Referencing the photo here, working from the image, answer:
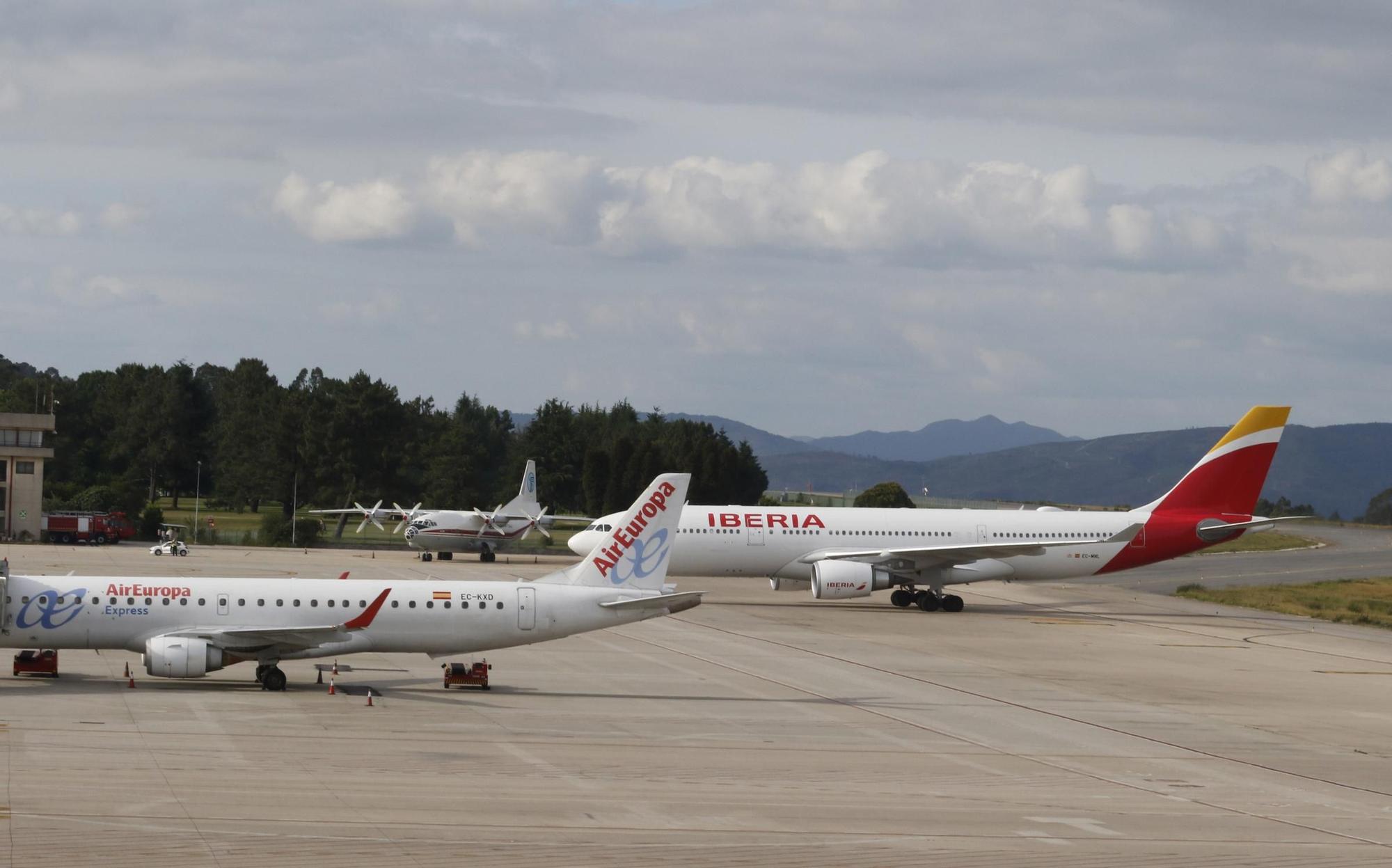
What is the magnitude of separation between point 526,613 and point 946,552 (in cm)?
2896

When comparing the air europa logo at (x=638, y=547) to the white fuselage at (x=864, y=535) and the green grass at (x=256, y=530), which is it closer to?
the white fuselage at (x=864, y=535)

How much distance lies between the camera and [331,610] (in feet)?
111

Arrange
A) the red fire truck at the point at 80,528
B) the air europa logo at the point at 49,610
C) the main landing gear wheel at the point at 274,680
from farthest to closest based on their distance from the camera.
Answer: the red fire truck at the point at 80,528 → the main landing gear wheel at the point at 274,680 → the air europa logo at the point at 49,610

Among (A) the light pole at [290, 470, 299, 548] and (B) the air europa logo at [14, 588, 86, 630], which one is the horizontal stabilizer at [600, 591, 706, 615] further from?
(A) the light pole at [290, 470, 299, 548]

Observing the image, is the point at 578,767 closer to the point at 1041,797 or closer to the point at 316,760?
the point at 316,760

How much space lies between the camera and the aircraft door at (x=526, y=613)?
34406 millimetres

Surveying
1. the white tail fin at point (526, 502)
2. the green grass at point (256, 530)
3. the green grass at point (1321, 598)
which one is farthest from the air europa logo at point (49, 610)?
the green grass at point (256, 530)

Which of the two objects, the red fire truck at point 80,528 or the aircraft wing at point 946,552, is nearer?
the aircraft wing at point 946,552

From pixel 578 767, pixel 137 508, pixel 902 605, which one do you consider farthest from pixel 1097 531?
pixel 137 508

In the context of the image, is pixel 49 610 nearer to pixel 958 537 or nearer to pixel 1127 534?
pixel 958 537

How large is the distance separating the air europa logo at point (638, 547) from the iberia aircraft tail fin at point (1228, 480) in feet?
114

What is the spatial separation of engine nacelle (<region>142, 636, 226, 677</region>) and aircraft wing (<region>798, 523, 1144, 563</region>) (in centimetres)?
3125

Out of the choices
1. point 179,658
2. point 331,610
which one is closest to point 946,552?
point 331,610

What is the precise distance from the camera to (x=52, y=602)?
33062 millimetres
